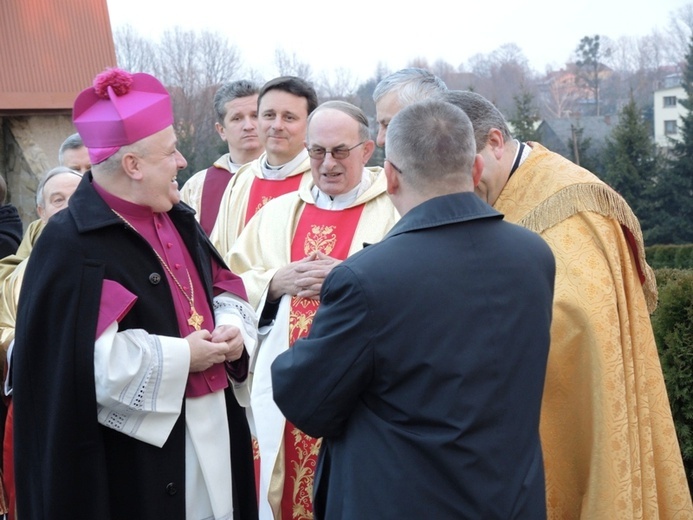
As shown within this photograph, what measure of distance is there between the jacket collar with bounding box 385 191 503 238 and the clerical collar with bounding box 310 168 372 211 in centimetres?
192

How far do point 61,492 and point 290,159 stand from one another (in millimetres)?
2896

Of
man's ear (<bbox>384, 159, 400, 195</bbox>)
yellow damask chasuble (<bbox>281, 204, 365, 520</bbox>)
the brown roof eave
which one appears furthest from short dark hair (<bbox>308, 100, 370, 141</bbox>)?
the brown roof eave

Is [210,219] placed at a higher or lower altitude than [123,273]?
lower

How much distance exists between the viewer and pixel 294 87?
5.11m

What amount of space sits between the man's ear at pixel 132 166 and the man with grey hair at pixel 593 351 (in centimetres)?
109

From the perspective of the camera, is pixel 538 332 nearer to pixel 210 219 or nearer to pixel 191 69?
pixel 210 219

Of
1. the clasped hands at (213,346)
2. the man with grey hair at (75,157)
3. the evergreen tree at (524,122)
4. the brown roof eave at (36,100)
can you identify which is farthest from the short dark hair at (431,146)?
the evergreen tree at (524,122)

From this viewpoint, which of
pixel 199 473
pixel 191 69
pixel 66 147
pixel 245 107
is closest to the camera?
pixel 199 473

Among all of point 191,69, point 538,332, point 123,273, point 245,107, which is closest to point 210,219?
point 245,107

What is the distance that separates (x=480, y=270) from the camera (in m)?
2.21

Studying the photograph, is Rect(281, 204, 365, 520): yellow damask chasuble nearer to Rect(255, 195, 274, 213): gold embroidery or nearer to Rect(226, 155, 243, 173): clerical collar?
Rect(255, 195, 274, 213): gold embroidery

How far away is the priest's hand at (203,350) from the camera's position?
288 cm

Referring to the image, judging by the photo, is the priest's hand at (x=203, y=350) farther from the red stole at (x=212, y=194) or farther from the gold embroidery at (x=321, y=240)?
the red stole at (x=212, y=194)

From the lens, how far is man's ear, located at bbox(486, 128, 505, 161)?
304cm
